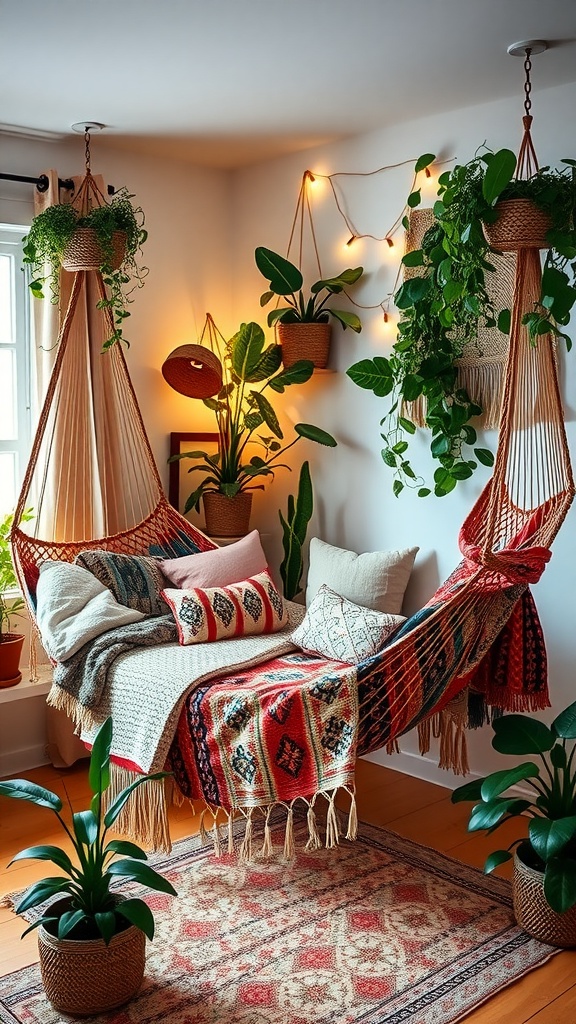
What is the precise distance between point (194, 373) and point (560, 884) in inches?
98.5

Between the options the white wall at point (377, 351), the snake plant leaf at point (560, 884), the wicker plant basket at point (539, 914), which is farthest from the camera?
the white wall at point (377, 351)

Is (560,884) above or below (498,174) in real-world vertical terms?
below

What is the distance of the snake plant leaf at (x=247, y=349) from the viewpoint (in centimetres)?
392

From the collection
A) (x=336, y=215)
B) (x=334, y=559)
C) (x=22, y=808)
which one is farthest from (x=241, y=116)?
(x=22, y=808)

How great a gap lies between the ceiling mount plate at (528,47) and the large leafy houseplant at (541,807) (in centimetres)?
187

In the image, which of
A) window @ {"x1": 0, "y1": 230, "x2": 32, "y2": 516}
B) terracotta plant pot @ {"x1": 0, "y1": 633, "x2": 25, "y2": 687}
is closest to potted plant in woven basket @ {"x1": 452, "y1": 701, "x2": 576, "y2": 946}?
terracotta plant pot @ {"x1": 0, "y1": 633, "x2": 25, "y2": 687}

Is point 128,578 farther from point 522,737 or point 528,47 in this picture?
point 528,47

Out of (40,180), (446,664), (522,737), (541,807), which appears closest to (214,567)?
(446,664)

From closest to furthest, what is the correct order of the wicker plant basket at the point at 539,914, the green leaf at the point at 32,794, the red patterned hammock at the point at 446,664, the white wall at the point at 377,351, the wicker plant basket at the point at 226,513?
the green leaf at the point at 32,794, the wicker plant basket at the point at 539,914, the red patterned hammock at the point at 446,664, the white wall at the point at 377,351, the wicker plant basket at the point at 226,513

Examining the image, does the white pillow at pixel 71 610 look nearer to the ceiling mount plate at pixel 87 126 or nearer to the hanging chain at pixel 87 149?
the hanging chain at pixel 87 149

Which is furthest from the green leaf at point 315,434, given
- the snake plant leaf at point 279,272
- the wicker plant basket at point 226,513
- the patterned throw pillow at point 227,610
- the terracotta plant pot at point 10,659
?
the terracotta plant pot at point 10,659

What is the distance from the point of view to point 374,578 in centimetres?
350

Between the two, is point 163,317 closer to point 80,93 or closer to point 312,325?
point 312,325

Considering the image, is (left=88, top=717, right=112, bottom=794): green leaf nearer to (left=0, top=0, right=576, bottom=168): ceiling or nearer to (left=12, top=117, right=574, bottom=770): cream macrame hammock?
(left=12, top=117, right=574, bottom=770): cream macrame hammock
